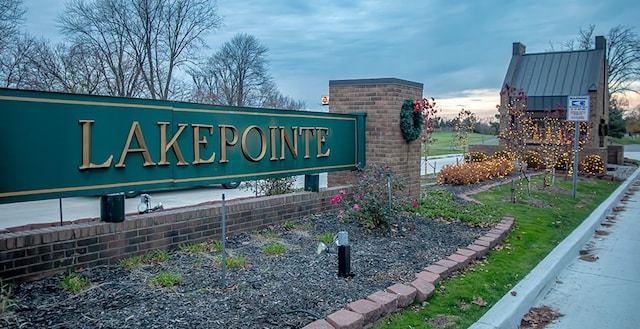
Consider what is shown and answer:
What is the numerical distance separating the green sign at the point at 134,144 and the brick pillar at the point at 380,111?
1.20 metres

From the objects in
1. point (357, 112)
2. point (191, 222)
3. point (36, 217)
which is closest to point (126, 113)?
point (191, 222)

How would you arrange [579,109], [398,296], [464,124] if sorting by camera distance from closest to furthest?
[398,296]
[579,109]
[464,124]

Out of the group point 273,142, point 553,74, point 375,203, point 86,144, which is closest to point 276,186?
point 273,142

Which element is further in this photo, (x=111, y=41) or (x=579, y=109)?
(x=111, y=41)

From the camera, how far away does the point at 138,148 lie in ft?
16.1

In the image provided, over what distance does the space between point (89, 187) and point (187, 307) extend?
6.00 ft

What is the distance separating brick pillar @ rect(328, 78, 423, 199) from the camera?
8.04 metres

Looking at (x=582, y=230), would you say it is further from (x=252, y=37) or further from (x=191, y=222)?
(x=252, y=37)

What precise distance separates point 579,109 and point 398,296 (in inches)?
389

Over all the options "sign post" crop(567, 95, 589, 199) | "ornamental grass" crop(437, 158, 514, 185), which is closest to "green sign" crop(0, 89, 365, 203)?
"ornamental grass" crop(437, 158, 514, 185)

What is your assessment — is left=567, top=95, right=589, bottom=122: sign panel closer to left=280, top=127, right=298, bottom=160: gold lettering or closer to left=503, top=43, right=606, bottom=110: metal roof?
left=280, top=127, right=298, bottom=160: gold lettering

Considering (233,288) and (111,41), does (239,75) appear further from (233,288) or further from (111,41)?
(233,288)

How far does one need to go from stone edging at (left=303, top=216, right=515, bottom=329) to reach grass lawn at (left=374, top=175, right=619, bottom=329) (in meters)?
0.08

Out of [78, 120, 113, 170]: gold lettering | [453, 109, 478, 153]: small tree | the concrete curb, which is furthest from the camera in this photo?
[453, 109, 478, 153]: small tree
